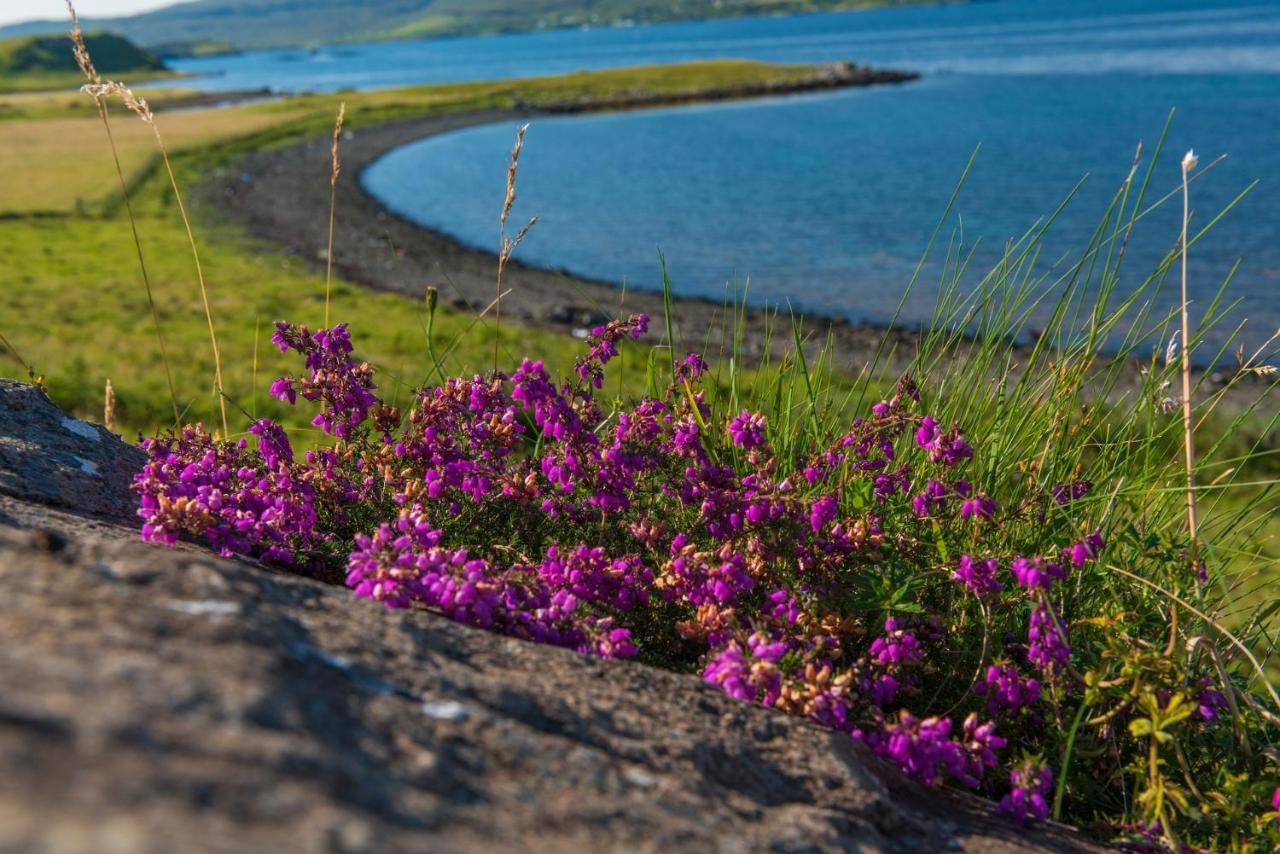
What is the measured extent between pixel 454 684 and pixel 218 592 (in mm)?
525

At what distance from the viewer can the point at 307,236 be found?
37125mm

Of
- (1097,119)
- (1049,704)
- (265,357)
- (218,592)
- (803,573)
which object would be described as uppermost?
(1097,119)

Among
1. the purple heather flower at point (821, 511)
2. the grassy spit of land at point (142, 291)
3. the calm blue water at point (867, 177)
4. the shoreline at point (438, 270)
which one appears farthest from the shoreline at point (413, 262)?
the purple heather flower at point (821, 511)

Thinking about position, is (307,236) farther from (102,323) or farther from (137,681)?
(137,681)

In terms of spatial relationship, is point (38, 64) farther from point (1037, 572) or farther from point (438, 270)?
point (1037, 572)

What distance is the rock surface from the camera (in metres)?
1.32

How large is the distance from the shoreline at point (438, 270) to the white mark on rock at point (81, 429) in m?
4.90

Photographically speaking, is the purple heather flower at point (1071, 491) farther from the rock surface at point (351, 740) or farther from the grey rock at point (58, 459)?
the grey rock at point (58, 459)

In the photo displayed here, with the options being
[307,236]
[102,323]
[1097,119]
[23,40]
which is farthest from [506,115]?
[23,40]

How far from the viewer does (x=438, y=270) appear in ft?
70.5

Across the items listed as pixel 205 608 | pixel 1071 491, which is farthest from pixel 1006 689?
pixel 205 608

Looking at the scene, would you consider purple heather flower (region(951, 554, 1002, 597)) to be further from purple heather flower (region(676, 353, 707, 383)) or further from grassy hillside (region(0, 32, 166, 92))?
grassy hillside (region(0, 32, 166, 92))

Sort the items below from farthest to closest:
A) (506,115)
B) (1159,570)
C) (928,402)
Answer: (506,115)
(928,402)
(1159,570)

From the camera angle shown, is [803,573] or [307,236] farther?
[307,236]
